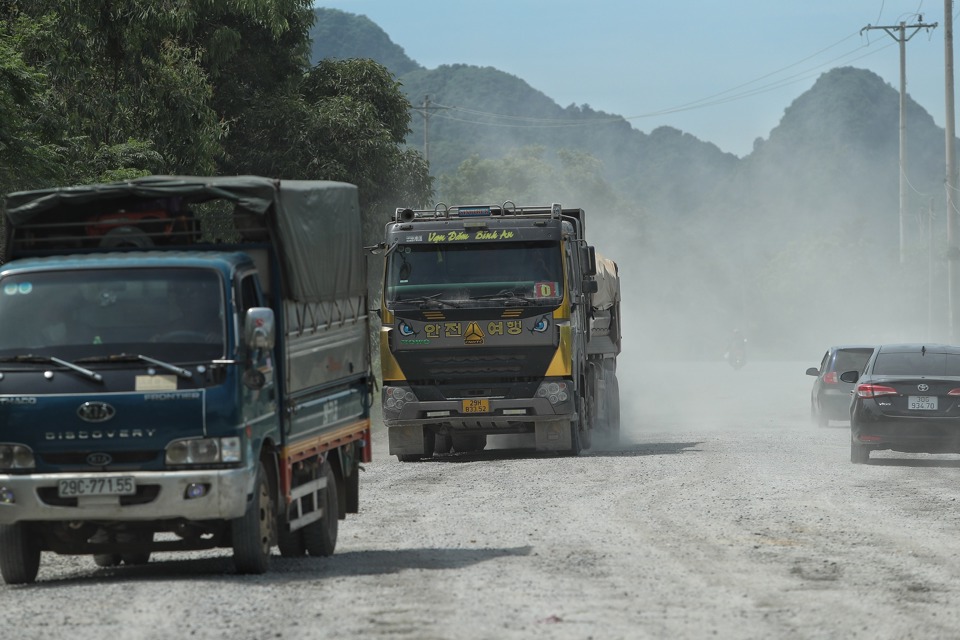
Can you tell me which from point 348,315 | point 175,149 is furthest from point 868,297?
point 348,315

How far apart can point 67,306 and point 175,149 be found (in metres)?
21.5

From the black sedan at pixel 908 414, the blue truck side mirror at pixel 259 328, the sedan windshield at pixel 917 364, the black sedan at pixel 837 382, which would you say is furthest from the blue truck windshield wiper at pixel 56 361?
the black sedan at pixel 837 382

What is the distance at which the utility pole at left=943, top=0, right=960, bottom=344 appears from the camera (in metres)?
56.0

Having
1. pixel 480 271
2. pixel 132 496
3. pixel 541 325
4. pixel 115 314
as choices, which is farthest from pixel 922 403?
pixel 132 496

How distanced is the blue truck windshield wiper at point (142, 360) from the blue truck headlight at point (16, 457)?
0.68m

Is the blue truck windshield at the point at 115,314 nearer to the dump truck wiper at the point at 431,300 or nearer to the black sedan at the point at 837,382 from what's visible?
→ the dump truck wiper at the point at 431,300

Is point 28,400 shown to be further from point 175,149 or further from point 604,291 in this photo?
point 175,149

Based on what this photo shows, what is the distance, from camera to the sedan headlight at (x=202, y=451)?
1039 cm

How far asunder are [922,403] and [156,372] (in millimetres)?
13186

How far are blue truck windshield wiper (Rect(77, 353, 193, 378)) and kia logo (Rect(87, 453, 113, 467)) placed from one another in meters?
0.61

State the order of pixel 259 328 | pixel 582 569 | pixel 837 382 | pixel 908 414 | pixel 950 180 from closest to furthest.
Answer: pixel 259 328, pixel 582 569, pixel 908 414, pixel 837 382, pixel 950 180

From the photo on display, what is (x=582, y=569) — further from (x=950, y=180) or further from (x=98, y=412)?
(x=950, y=180)

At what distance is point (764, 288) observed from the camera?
150 m

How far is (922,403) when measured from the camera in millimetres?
21109
